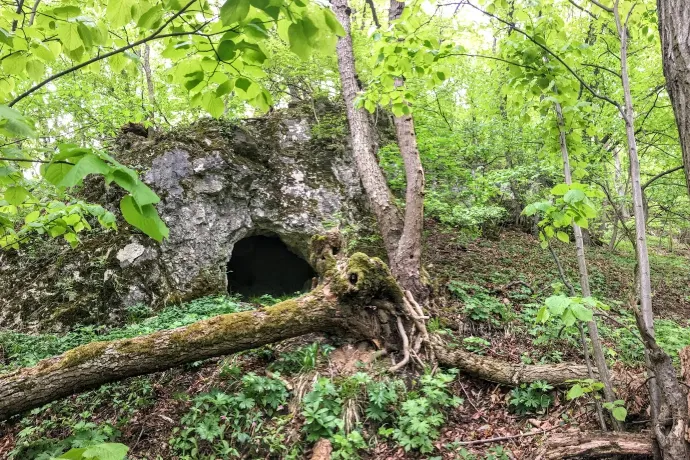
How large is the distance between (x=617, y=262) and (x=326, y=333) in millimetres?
7958

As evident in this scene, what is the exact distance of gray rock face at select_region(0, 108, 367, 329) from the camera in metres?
6.25

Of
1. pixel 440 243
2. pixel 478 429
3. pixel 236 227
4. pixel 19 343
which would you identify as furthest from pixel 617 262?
pixel 19 343

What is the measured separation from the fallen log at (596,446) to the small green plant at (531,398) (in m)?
0.67

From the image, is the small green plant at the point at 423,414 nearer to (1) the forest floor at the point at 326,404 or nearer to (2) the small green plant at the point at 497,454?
(1) the forest floor at the point at 326,404

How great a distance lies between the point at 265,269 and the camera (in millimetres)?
9586

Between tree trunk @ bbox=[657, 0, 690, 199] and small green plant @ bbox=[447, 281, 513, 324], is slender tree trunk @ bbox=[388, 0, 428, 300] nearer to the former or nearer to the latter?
small green plant @ bbox=[447, 281, 513, 324]

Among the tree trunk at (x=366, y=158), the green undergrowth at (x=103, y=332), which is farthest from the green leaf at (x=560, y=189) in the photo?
the green undergrowth at (x=103, y=332)

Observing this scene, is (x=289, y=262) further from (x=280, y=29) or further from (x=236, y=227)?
(x=280, y=29)

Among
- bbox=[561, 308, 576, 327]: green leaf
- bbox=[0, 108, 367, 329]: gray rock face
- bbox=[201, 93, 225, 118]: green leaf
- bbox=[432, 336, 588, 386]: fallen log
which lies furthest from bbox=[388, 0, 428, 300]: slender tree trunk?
bbox=[201, 93, 225, 118]: green leaf

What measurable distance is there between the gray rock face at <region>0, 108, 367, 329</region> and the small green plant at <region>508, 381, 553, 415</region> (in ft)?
13.9

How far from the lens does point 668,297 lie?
25.4 ft

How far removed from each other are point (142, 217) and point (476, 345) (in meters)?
4.59

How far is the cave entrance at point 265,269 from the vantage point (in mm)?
9125

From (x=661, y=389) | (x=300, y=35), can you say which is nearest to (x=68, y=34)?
(x=300, y=35)
